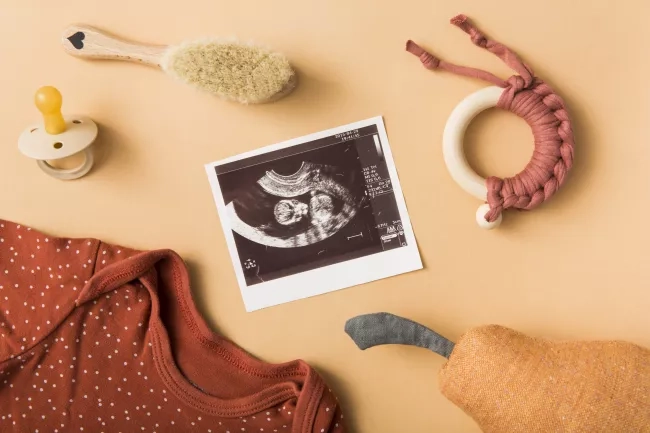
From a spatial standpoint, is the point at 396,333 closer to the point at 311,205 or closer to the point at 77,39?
the point at 311,205

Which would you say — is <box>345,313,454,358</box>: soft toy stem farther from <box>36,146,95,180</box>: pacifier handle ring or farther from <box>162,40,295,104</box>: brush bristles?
<box>36,146,95,180</box>: pacifier handle ring

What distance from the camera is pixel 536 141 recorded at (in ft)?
2.73

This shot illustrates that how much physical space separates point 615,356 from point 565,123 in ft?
1.06

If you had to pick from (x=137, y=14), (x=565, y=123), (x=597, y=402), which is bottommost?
(x=597, y=402)

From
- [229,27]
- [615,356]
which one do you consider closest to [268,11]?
[229,27]

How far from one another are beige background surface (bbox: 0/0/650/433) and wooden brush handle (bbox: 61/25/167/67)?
2 centimetres

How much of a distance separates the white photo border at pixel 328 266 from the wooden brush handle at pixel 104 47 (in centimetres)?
18

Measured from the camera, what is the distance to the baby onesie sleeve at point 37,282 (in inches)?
33.6

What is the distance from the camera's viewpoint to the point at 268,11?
87cm

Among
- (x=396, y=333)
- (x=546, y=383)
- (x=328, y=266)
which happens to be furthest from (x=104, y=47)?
(x=546, y=383)

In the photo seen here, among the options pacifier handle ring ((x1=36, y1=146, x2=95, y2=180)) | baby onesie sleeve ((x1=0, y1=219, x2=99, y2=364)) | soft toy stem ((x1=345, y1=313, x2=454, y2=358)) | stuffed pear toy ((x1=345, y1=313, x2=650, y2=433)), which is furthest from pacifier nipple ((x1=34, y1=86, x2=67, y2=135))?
stuffed pear toy ((x1=345, y1=313, x2=650, y2=433))

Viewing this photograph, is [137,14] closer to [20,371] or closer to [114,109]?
[114,109]

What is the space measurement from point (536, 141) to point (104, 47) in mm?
656

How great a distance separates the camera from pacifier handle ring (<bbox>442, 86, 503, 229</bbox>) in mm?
820
